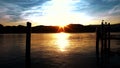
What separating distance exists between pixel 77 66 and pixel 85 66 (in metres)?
0.93

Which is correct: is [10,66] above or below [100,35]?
below

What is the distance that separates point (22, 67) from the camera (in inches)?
973

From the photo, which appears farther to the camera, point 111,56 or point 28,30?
point 111,56

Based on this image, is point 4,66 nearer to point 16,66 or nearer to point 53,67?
point 16,66

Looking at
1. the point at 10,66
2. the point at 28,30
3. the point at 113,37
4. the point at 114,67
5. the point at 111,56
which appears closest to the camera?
the point at 28,30

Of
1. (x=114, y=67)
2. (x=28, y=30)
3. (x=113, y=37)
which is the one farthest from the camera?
(x=113, y=37)

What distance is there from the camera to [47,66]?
2561 centimetres

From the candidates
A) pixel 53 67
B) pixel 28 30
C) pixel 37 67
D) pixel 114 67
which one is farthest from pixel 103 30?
pixel 28 30

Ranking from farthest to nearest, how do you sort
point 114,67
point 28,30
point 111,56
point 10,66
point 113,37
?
point 111,56, point 113,37, point 10,66, point 114,67, point 28,30

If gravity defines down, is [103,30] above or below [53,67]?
above

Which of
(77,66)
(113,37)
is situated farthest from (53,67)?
(113,37)

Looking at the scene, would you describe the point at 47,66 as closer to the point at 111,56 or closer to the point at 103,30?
the point at 103,30

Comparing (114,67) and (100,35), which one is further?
(100,35)

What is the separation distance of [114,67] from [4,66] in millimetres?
12263
